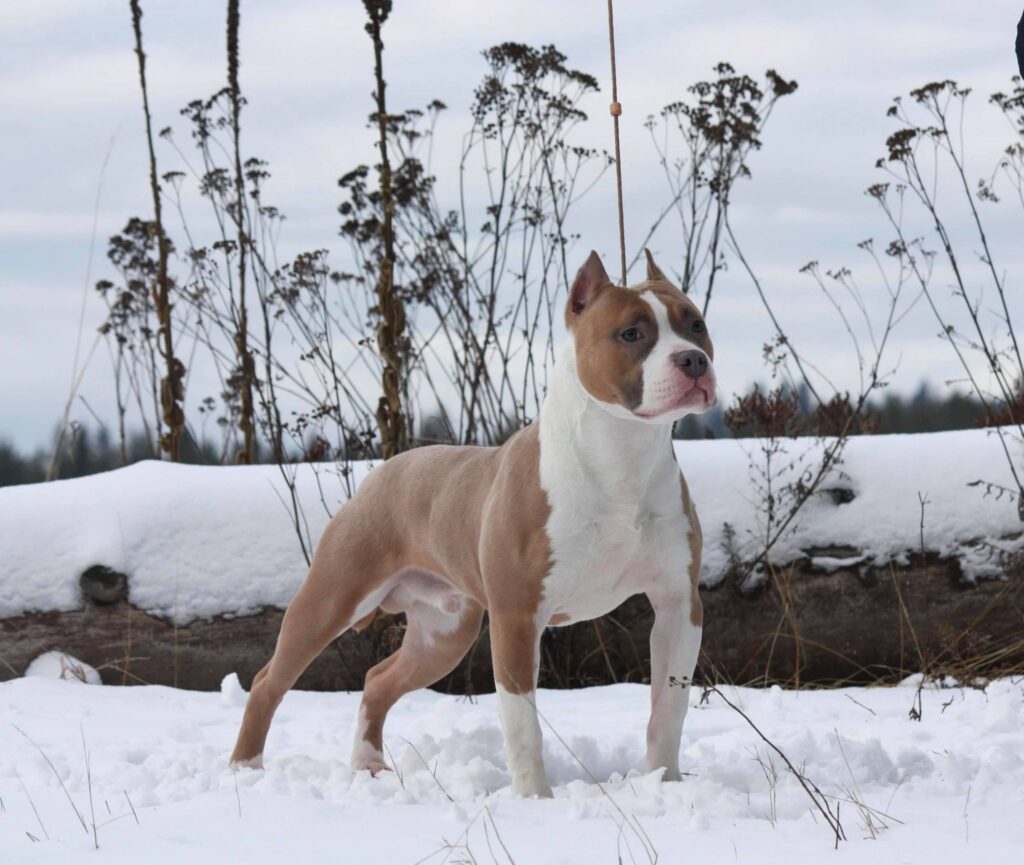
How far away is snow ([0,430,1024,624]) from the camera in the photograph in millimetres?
5547

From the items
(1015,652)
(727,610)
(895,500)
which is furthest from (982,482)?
(727,610)

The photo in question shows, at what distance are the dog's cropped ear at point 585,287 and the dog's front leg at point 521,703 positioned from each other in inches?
30.2

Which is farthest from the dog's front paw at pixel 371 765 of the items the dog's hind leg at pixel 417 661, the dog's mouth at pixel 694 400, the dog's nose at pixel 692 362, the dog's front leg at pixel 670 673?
the dog's nose at pixel 692 362

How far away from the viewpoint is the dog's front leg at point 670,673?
10.7 ft

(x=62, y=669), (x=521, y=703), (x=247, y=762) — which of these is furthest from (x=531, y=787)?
(x=62, y=669)

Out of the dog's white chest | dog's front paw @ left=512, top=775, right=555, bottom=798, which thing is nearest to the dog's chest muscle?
the dog's white chest

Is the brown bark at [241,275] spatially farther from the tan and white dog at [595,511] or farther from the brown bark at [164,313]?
the tan and white dog at [595,511]

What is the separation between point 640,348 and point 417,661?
143cm

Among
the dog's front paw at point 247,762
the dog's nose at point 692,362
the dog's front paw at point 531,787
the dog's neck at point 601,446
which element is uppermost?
Answer: the dog's nose at point 692,362

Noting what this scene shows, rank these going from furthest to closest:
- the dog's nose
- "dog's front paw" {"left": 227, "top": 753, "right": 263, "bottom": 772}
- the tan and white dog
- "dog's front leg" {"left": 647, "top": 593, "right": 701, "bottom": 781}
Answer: "dog's front paw" {"left": 227, "top": 753, "right": 263, "bottom": 772} → "dog's front leg" {"left": 647, "top": 593, "right": 701, "bottom": 781} → the tan and white dog → the dog's nose

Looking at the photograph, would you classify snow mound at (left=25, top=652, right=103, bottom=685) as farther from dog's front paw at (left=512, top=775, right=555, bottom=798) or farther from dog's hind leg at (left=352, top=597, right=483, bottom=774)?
dog's front paw at (left=512, top=775, right=555, bottom=798)

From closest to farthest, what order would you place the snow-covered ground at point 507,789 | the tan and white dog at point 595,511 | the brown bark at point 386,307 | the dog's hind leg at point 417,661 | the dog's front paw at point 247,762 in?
1. the snow-covered ground at point 507,789
2. the tan and white dog at point 595,511
3. the dog's front paw at point 247,762
4. the dog's hind leg at point 417,661
5. the brown bark at point 386,307

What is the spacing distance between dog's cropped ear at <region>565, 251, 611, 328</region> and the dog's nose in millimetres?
387

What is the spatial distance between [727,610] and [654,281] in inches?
101
